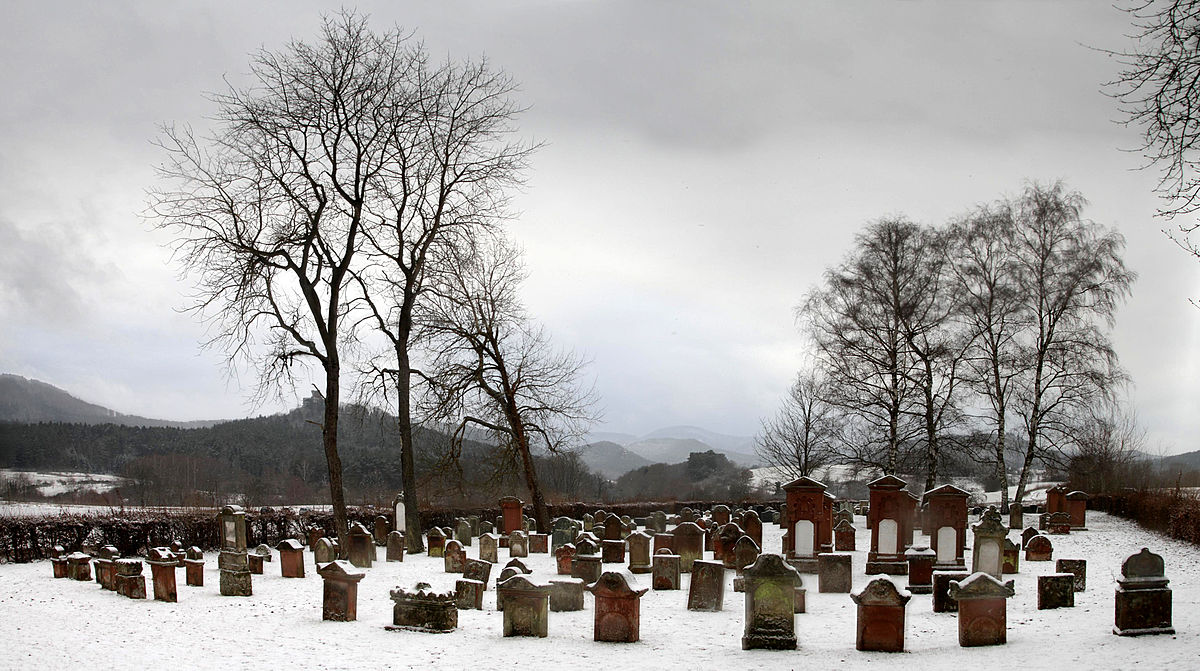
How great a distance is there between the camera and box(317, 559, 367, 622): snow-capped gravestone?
11680mm

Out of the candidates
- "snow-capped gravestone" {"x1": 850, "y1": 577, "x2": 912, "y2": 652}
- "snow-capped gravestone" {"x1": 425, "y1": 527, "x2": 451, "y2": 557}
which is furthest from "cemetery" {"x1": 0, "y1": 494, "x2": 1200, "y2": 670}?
"snow-capped gravestone" {"x1": 425, "y1": 527, "x2": 451, "y2": 557}

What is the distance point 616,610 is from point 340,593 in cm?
381

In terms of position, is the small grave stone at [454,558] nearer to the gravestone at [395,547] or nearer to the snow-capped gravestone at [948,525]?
the gravestone at [395,547]

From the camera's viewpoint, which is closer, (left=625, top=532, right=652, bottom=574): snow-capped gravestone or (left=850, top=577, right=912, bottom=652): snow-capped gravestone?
(left=850, top=577, right=912, bottom=652): snow-capped gravestone

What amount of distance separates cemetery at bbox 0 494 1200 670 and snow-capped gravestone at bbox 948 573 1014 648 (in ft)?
0.06

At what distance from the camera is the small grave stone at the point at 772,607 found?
32.0 feet

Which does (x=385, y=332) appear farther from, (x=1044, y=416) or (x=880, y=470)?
(x=1044, y=416)

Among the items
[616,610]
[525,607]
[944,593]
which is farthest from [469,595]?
[944,593]

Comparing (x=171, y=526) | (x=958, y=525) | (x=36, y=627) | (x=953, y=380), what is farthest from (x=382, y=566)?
(x=953, y=380)

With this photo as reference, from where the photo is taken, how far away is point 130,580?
13.5m

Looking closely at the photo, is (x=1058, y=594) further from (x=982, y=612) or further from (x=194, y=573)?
(x=194, y=573)

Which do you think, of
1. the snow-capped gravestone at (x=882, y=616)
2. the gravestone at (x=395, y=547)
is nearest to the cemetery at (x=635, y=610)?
the snow-capped gravestone at (x=882, y=616)

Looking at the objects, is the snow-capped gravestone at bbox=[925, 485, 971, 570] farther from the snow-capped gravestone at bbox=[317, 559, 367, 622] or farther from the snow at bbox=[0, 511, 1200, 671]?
the snow-capped gravestone at bbox=[317, 559, 367, 622]

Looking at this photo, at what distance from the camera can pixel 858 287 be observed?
28.3m
